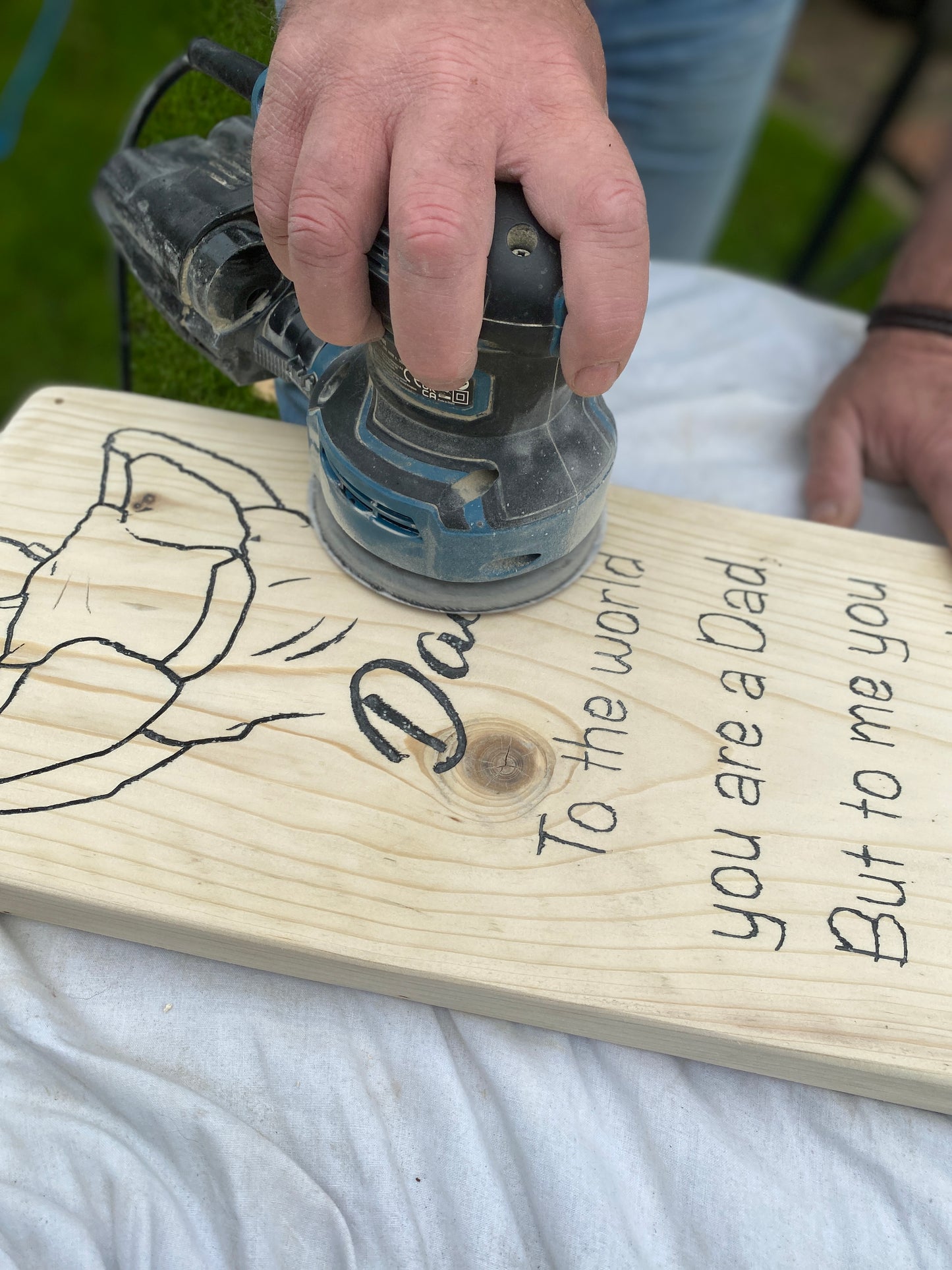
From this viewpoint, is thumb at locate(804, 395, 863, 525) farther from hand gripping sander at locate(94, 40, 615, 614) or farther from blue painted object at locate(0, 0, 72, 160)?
blue painted object at locate(0, 0, 72, 160)

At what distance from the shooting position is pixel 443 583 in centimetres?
99

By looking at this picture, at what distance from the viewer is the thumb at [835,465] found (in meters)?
1.30

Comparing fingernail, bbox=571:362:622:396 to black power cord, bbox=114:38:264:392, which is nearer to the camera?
fingernail, bbox=571:362:622:396

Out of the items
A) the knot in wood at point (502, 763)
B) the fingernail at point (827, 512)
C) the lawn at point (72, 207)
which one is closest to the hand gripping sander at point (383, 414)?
the knot in wood at point (502, 763)

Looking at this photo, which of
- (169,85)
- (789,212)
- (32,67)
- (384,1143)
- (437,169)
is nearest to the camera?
(437,169)

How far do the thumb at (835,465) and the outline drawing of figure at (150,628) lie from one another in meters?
0.70

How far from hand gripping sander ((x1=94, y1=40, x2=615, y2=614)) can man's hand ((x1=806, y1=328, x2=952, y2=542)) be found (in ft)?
1.47

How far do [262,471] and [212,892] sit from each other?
0.51m

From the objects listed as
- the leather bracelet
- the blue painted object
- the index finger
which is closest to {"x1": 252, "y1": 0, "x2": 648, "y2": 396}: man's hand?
the index finger

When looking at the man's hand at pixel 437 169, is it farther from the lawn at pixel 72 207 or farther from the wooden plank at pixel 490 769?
the lawn at pixel 72 207

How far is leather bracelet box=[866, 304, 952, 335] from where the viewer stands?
1.40 metres

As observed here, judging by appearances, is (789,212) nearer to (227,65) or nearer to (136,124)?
(136,124)

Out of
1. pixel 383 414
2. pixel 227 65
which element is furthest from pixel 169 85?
pixel 383 414

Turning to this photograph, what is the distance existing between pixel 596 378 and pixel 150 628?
495 millimetres
